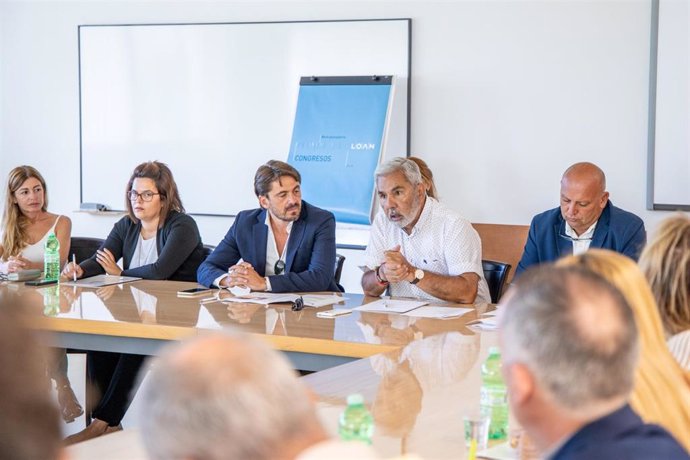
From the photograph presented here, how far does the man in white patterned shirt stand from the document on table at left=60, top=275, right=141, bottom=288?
4.18 ft

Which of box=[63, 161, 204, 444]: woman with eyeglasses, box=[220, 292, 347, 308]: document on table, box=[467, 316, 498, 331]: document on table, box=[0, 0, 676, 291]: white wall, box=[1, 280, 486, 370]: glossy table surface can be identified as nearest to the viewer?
box=[1, 280, 486, 370]: glossy table surface

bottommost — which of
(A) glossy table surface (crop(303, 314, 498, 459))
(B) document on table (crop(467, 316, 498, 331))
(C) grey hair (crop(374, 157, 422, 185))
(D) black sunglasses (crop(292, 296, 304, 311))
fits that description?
(A) glossy table surface (crop(303, 314, 498, 459))

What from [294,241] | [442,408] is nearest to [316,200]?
[294,241]

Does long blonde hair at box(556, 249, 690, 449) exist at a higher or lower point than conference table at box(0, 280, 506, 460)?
higher

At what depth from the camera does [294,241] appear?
4.65 meters

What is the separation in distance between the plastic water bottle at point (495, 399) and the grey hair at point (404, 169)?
2071 mm

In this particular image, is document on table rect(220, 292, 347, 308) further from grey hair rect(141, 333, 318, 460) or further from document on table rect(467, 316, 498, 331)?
grey hair rect(141, 333, 318, 460)

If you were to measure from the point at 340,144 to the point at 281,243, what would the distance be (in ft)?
5.48

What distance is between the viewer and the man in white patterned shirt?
166 inches

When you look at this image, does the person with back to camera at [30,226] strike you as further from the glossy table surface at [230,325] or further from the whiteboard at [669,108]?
the whiteboard at [669,108]

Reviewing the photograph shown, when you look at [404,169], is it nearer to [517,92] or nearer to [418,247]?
[418,247]

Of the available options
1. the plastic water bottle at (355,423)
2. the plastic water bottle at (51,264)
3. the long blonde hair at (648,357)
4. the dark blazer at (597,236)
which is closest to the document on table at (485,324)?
the dark blazer at (597,236)

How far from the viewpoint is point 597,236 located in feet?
15.0

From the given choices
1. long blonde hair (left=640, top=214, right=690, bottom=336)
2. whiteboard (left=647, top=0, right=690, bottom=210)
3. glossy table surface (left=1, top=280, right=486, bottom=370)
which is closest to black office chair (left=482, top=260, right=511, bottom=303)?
Result: glossy table surface (left=1, top=280, right=486, bottom=370)
